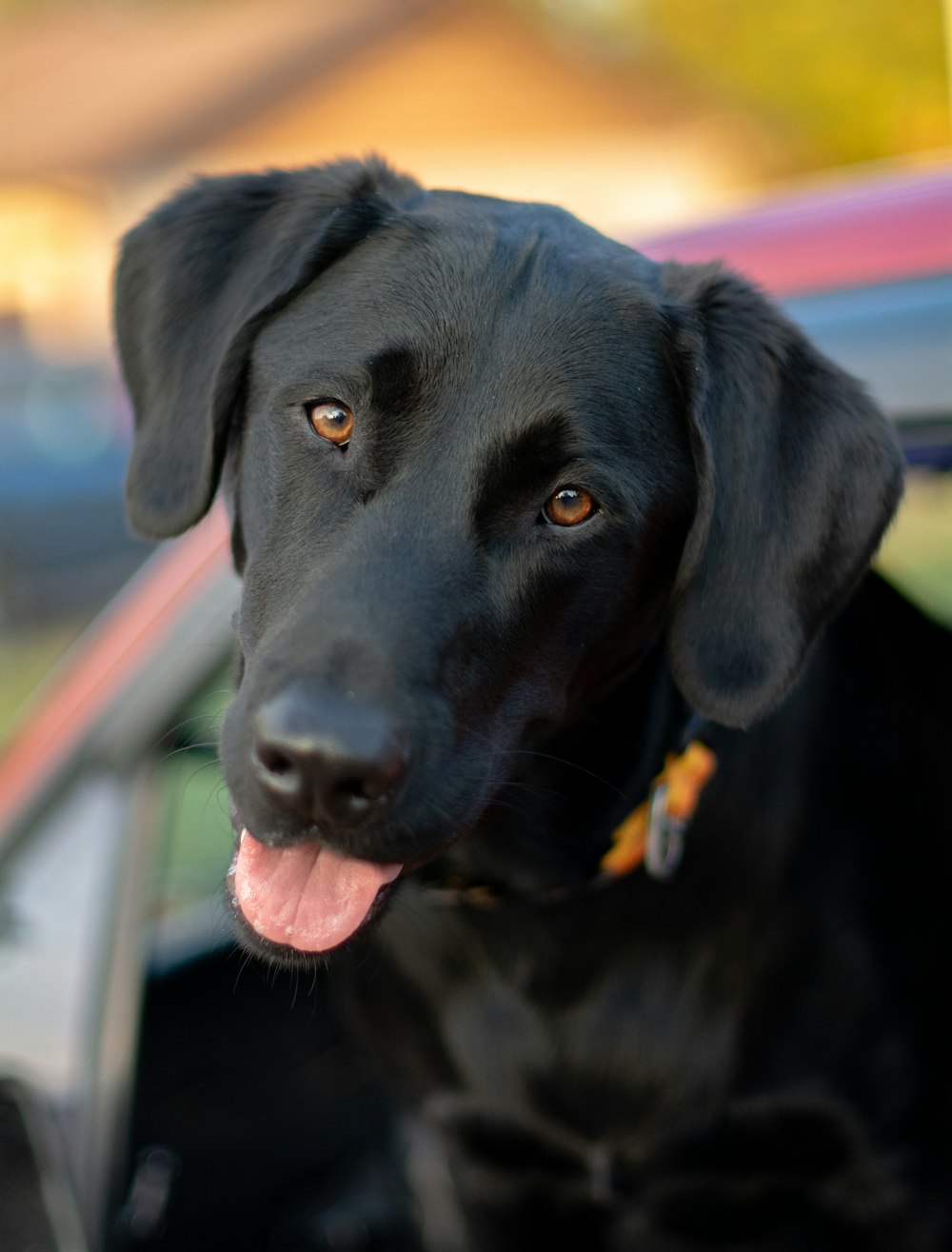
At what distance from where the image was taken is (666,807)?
1.98 metres

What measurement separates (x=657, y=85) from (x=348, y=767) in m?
24.7

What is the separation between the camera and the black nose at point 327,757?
58.5 inches

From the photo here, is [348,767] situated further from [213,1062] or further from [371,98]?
[371,98]

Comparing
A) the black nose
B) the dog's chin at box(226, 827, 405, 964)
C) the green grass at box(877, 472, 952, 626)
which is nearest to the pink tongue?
the dog's chin at box(226, 827, 405, 964)

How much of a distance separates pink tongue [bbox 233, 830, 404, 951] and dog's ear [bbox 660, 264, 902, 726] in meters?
0.52

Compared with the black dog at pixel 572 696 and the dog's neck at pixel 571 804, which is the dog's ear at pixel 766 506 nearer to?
the black dog at pixel 572 696

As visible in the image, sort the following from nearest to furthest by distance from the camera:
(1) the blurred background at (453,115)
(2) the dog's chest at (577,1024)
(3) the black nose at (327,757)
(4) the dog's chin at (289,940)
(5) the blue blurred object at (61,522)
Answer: (3) the black nose at (327,757), (4) the dog's chin at (289,940), (2) the dog's chest at (577,1024), (5) the blue blurred object at (61,522), (1) the blurred background at (453,115)

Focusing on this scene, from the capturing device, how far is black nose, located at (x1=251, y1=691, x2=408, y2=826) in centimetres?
149

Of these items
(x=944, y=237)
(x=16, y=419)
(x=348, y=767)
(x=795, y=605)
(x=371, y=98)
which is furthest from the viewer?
(x=371, y=98)

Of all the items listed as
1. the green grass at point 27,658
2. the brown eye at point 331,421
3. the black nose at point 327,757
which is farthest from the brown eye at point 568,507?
the green grass at point 27,658

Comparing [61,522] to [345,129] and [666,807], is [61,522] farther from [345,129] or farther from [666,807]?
[345,129]

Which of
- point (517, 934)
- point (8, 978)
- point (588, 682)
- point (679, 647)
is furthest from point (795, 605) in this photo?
point (8, 978)

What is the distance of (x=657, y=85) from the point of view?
24.1 meters

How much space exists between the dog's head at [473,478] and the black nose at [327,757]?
0.04 m
